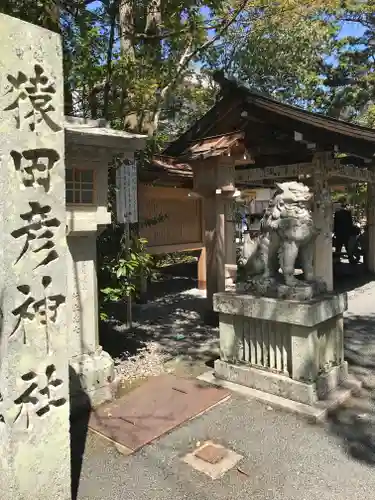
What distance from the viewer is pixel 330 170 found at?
28.8 ft

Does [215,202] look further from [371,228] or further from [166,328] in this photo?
[371,228]

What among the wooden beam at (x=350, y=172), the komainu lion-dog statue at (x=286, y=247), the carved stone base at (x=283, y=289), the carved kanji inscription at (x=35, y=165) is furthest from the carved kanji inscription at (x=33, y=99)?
the wooden beam at (x=350, y=172)

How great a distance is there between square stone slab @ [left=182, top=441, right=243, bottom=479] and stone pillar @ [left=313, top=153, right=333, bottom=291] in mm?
5318

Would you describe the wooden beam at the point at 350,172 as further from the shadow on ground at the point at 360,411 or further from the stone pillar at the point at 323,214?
the shadow on ground at the point at 360,411

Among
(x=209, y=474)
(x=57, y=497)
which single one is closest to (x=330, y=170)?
(x=209, y=474)

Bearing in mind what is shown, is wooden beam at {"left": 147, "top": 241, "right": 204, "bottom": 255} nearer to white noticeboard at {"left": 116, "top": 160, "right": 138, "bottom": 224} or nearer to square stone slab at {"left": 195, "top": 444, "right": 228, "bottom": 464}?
white noticeboard at {"left": 116, "top": 160, "right": 138, "bottom": 224}

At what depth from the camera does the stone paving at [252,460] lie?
321 centimetres

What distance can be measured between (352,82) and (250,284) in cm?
1812

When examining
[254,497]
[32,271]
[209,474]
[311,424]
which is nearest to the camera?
[32,271]

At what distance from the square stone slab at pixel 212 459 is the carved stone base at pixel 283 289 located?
69.8 inches

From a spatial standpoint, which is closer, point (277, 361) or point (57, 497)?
point (57, 497)

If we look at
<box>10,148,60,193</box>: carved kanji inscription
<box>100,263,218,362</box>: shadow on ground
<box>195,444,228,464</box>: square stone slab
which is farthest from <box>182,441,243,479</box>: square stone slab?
<box>10,148,60,193</box>: carved kanji inscription

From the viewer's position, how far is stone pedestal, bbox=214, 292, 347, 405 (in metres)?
4.46

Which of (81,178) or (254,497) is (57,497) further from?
(81,178)
